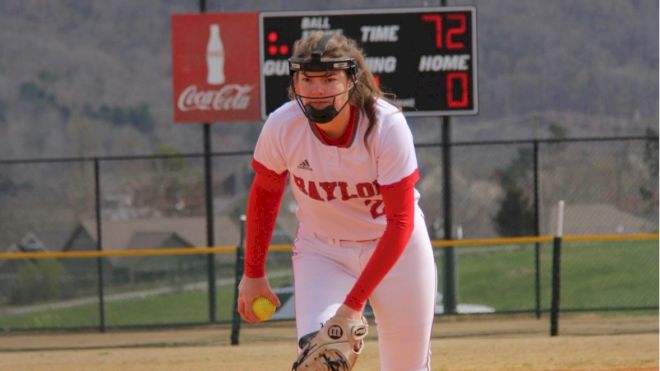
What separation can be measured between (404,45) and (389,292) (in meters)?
11.3

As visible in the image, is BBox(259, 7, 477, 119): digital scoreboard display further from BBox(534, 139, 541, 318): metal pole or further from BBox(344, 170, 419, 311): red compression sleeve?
BBox(344, 170, 419, 311): red compression sleeve

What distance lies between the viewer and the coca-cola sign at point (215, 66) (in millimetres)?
17516

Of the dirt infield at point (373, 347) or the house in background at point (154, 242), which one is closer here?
the dirt infield at point (373, 347)

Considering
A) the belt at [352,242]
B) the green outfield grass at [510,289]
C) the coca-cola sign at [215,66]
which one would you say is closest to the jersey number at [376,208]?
the belt at [352,242]

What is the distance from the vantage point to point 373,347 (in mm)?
12516

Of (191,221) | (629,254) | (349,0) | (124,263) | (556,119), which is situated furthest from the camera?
(349,0)

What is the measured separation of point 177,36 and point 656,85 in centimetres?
3730

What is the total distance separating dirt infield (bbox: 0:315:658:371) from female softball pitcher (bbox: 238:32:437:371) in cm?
491

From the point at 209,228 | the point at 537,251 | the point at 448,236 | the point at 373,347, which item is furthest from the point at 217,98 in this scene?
the point at 373,347

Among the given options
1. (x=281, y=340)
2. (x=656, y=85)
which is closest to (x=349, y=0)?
(x=656, y=85)

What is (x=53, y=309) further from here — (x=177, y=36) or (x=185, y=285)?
(x=177, y=36)

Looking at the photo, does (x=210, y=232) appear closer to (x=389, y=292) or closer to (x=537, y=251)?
(x=537, y=251)

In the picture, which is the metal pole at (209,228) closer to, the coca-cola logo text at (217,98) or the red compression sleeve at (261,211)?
the coca-cola logo text at (217,98)

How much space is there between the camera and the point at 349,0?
5284 centimetres
